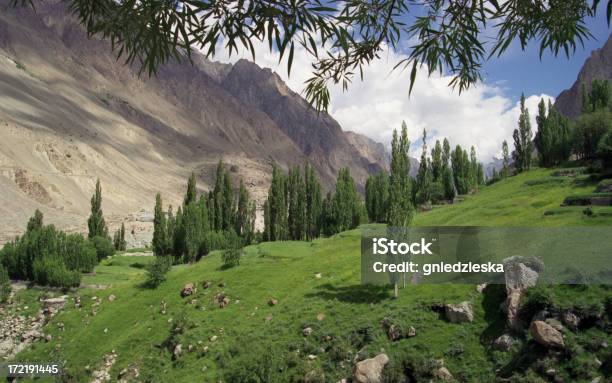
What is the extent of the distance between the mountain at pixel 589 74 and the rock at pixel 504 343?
184m

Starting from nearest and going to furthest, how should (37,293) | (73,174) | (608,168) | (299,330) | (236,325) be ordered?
(299,330) → (236,325) → (37,293) → (608,168) → (73,174)

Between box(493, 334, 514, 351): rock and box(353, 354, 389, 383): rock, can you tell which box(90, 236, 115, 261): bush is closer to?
box(353, 354, 389, 383): rock

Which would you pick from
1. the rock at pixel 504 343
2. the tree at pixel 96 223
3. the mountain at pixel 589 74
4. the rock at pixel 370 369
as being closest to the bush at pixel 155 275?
the rock at pixel 370 369

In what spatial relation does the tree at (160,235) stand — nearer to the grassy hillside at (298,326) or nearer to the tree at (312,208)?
the grassy hillside at (298,326)

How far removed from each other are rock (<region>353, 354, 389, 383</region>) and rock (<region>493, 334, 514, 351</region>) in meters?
4.65

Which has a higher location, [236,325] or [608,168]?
[608,168]

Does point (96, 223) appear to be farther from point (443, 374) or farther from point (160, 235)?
point (443, 374)

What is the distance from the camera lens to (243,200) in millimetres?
71375

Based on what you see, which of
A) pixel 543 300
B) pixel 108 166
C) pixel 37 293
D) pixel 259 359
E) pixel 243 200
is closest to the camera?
pixel 543 300

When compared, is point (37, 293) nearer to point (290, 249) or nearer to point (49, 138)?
point (290, 249)

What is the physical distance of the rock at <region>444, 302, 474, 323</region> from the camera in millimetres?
20422

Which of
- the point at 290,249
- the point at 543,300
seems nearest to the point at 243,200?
the point at 290,249

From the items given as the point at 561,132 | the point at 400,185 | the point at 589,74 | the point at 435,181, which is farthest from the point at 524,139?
the point at 589,74

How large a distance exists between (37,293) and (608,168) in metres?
59.9
